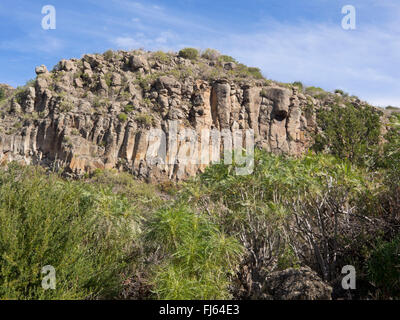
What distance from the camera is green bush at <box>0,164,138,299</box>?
16.1 ft

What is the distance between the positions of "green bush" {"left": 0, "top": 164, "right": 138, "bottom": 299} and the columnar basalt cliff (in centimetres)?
2018

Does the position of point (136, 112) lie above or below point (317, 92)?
below

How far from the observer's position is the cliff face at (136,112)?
2786 cm

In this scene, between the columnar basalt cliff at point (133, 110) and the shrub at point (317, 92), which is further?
the shrub at point (317, 92)

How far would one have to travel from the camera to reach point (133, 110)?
3019 centimetres

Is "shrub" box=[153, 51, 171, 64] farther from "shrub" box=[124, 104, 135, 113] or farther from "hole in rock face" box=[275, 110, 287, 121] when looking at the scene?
"hole in rock face" box=[275, 110, 287, 121]

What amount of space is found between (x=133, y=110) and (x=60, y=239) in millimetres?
25559

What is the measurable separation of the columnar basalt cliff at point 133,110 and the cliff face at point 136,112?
3.4 inches

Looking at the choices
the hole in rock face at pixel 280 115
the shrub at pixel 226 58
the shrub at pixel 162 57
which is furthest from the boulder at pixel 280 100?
the shrub at pixel 162 57

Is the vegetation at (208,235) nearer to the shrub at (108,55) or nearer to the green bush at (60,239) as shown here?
the green bush at (60,239)

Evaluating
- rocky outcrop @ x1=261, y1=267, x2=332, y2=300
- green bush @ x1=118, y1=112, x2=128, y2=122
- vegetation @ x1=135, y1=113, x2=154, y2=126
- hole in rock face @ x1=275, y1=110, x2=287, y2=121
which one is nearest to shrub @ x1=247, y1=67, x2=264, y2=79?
hole in rock face @ x1=275, y1=110, x2=287, y2=121

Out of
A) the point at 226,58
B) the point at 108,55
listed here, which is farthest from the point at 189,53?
the point at 108,55

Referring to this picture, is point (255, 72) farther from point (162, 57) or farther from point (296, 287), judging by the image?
point (296, 287)

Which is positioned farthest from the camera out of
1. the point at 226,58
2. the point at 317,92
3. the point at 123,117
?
the point at 226,58
